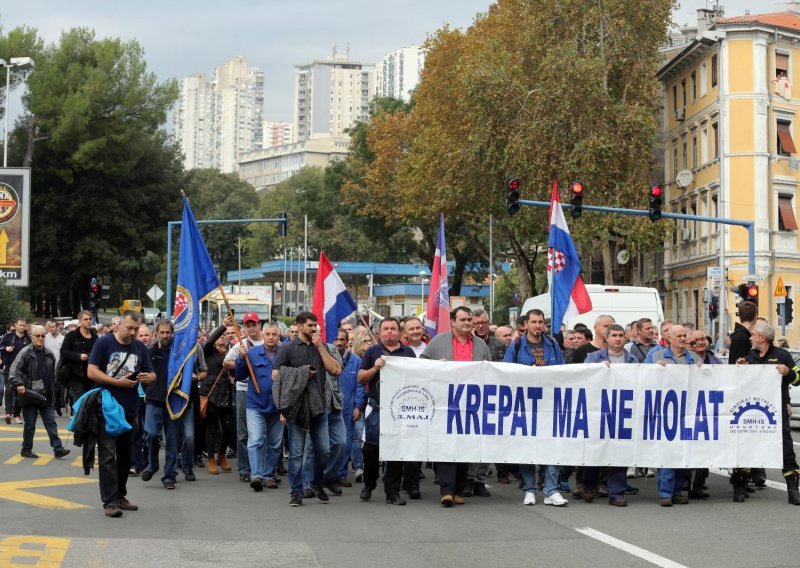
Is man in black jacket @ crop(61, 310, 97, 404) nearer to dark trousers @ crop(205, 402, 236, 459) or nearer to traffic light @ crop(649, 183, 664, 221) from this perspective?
dark trousers @ crop(205, 402, 236, 459)

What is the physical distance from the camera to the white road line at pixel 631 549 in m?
8.87

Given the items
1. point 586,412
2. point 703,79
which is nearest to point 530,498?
point 586,412

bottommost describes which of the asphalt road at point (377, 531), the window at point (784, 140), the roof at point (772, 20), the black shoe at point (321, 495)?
the asphalt road at point (377, 531)

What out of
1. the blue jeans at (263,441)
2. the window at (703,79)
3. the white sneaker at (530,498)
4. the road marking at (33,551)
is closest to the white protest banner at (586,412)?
the white sneaker at (530,498)

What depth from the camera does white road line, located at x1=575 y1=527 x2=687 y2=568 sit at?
29.1 feet

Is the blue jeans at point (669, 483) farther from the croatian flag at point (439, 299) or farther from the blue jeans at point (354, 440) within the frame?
the croatian flag at point (439, 299)

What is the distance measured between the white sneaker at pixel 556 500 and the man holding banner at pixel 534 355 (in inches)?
0.7

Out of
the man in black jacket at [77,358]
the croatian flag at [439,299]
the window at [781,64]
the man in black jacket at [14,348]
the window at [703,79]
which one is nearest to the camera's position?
the man in black jacket at [77,358]

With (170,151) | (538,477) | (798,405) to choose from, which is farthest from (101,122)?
(538,477)

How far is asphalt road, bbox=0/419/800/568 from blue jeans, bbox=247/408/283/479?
1.05 ft

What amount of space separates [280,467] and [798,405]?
36.1ft

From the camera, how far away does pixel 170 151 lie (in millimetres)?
61000

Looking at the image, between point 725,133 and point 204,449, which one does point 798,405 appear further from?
point 725,133

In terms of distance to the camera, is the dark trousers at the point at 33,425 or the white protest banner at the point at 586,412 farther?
the dark trousers at the point at 33,425
